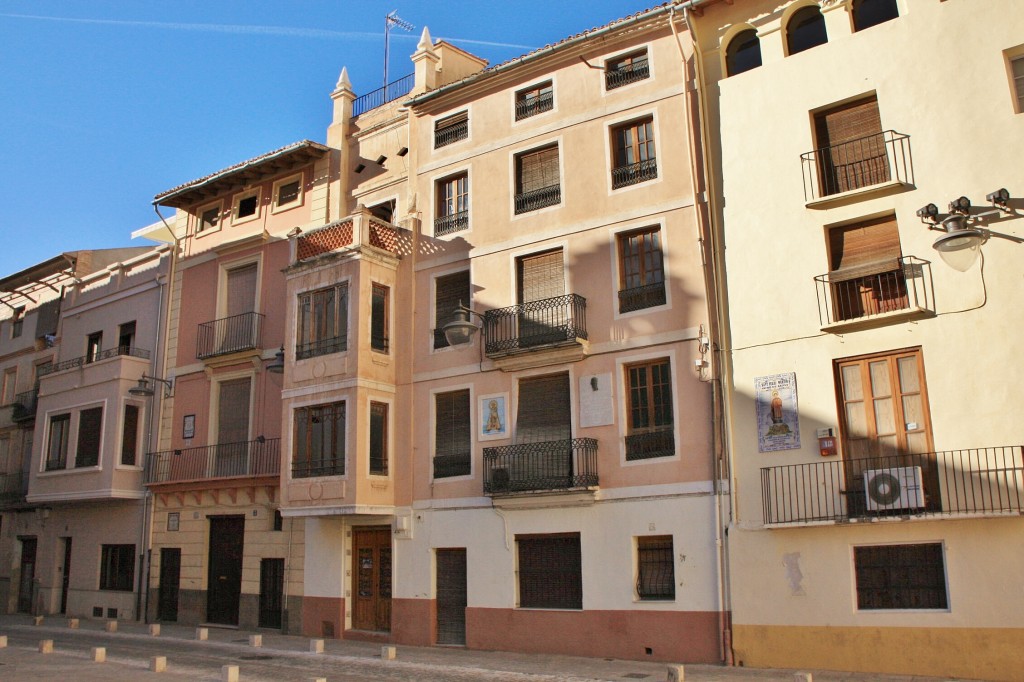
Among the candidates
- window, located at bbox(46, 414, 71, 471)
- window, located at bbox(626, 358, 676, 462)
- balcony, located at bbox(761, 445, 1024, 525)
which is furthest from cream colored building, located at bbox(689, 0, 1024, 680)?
window, located at bbox(46, 414, 71, 471)

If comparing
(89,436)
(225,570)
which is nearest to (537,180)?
→ (225,570)

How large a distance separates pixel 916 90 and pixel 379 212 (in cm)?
1314

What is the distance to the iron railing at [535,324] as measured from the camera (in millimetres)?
18375

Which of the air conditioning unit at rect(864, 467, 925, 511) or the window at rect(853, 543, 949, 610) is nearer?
the air conditioning unit at rect(864, 467, 925, 511)

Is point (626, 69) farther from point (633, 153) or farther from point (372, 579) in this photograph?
point (372, 579)

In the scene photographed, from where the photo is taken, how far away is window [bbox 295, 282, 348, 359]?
68.1ft

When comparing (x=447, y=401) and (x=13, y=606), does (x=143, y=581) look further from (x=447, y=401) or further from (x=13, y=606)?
(x=447, y=401)

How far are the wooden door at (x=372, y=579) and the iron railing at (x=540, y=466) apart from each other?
11.8 feet

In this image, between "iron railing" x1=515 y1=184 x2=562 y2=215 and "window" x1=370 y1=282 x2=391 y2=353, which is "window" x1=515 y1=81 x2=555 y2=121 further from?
"window" x1=370 y1=282 x2=391 y2=353

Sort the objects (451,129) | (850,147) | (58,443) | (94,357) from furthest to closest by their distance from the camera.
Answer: (94,357) → (58,443) → (451,129) → (850,147)

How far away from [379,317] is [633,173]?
6.86 metres

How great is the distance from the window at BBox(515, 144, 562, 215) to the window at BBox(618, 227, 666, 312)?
2.10 metres

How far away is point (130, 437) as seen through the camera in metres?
26.1

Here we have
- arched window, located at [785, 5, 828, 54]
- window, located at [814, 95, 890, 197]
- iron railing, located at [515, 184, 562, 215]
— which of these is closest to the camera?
window, located at [814, 95, 890, 197]
